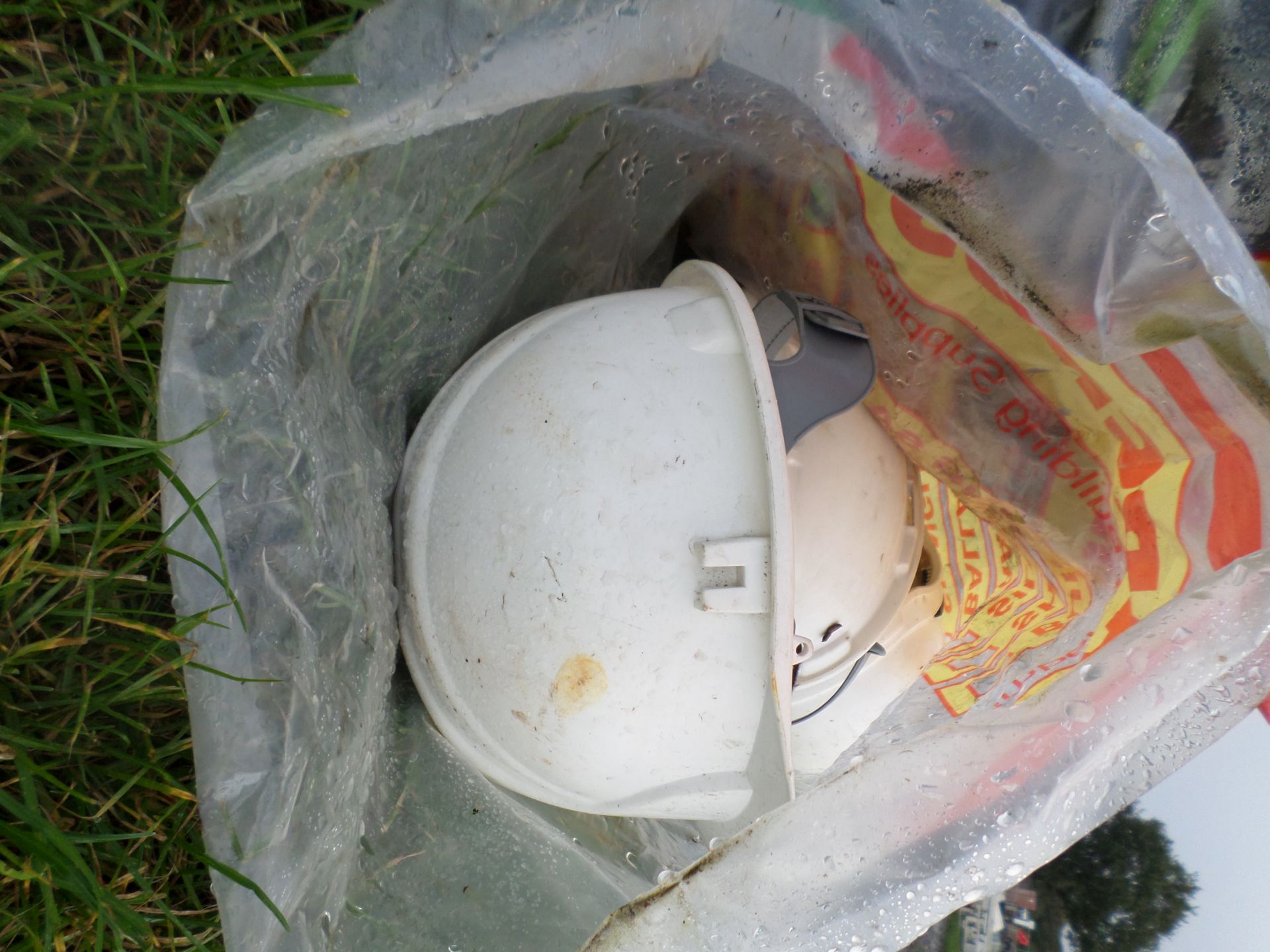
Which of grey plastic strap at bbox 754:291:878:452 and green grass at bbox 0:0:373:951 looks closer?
green grass at bbox 0:0:373:951

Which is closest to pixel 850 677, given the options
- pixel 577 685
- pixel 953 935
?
pixel 577 685

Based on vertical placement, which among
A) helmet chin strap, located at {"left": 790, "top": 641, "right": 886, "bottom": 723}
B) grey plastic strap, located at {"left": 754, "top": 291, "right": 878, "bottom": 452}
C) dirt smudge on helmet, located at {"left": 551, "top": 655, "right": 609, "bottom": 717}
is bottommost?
helmet chin strap, located at {"left": 790, "top": 641, "right": 886, "bottom": 723}

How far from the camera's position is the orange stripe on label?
736 millimetres

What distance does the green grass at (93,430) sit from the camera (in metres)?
0.61

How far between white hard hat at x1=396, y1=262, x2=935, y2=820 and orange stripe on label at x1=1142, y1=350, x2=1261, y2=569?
251 millimetres

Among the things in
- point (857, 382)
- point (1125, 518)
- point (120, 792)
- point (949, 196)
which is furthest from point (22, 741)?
point (1125, 518)

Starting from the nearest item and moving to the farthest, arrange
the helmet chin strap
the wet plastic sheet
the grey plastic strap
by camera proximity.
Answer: the wet plastic sheet → the grey plastic strap → the helmet chin strap

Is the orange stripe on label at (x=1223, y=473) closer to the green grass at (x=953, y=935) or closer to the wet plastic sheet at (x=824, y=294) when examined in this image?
the wet plastic sheet at (x=824, y=294)

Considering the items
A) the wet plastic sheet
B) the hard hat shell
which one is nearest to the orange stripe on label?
the wet plastic sheet

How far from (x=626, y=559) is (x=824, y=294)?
18.3 inches

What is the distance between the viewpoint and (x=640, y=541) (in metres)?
0.66

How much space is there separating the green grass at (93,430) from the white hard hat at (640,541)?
0.71 ft

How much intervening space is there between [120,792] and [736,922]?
0.47 m

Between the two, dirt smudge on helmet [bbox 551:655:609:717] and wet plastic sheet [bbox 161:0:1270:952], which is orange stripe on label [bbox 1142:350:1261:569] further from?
dirt smudge on helmet [bbox 551:655:609:717]
